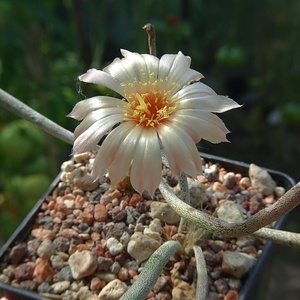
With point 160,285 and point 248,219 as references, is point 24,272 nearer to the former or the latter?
point 160,285

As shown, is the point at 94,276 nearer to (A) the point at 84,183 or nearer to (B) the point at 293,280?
(A) the point at 84,183

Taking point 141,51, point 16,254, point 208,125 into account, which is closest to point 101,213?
point 16,254

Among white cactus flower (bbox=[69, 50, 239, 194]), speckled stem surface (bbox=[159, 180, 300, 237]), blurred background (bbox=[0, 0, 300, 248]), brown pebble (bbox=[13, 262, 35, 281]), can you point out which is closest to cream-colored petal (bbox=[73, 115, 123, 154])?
white cactus flower (bbox=[69, 50, 239, 194])

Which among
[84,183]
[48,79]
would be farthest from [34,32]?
[84,183]

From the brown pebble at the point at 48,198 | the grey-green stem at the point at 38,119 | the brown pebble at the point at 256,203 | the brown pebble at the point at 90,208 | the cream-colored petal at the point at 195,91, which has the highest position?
the brown pebble at the point at 256,203

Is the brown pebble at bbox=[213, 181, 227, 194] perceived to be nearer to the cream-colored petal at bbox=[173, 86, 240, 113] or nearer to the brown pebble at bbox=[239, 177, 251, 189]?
the brown pebble at bbox=[239, 177, 251, 189]

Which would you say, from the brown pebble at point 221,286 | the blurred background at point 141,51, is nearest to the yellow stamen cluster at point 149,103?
the brown pebble at point 221,286

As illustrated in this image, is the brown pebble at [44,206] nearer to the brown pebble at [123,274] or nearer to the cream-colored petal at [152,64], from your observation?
the brown pebble at [123,274]
